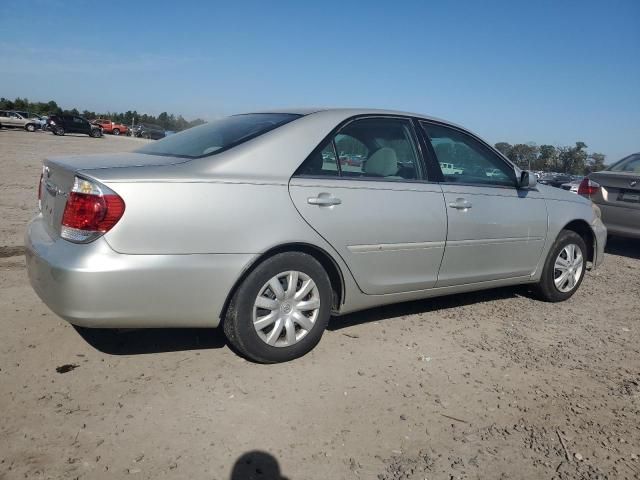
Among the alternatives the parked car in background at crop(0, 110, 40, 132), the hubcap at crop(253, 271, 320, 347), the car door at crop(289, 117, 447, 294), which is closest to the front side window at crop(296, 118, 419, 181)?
the car door at crop(289, 117, 447, 294)

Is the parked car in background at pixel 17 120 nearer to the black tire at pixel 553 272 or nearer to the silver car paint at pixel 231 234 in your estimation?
the silver car paint at pixel 231 234

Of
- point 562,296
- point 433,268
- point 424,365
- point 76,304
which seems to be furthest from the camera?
point 562,296

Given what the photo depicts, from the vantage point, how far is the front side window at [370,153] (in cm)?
332

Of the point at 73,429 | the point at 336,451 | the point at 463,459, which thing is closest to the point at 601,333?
the point at 463,459

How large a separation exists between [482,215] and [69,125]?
40355mm

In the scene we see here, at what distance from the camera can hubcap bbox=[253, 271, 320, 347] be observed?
9.95 feet

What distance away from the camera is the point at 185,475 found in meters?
2.13

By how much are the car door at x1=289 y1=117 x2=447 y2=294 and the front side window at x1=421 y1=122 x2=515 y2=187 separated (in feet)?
0.76

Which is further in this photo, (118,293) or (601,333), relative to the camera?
(601,333)

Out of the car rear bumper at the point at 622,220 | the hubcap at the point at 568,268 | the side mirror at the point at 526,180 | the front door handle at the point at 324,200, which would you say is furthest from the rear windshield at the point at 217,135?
the car rear bumper at the point at 622,220

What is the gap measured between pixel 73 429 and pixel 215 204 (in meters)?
1.27

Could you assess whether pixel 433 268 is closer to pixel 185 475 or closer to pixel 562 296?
pixel 562 296

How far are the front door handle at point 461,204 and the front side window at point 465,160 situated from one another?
181 mm

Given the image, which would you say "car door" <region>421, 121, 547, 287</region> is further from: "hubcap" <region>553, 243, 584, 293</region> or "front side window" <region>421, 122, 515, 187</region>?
"hubcap" <region>553, 243, 584, 293</region>
